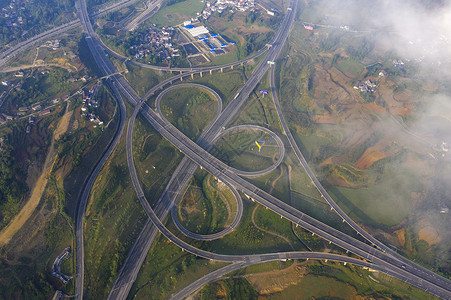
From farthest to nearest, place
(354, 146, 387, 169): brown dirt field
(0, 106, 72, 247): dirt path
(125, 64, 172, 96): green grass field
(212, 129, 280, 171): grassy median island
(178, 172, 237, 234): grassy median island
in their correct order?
(125, 64, 172, 96): green grass field → (354, 146, 387, 169): brown dirt field → (212, 129, 280, 171): grassy median island → (178, 172, 237, 234): grassy median island → (0, 106, 72, 247): dirt path

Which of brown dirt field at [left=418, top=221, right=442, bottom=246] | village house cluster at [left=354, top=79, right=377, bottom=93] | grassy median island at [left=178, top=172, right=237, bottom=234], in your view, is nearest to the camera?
brown dirt field at [left=418, top=221, right=442, bottom=246]

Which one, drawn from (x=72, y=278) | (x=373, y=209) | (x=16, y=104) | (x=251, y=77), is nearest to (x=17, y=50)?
(x=16, y=104)

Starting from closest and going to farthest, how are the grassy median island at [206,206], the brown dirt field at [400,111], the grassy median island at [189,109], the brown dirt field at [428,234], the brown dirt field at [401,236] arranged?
the brown dirt field at [401,236] < the brown dirt field at [428,234] < the grassy median island at [206,206] < the grassy median island at [189,109] < the brown dirt field at [400,111]

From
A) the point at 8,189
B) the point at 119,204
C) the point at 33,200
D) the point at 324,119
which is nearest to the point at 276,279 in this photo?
the point at 119,204

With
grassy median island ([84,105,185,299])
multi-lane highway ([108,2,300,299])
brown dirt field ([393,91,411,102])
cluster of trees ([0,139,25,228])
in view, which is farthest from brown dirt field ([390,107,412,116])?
cluster of trees ([0,139,25,228])

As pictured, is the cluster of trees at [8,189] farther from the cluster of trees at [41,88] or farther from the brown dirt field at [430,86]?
the brown dirt field at [430,86]

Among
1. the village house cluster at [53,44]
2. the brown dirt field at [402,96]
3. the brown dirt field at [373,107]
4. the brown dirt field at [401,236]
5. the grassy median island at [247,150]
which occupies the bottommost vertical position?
the brown dirt field at [401,236]

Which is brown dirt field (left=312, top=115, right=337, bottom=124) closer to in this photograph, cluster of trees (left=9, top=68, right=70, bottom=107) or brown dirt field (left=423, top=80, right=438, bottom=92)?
brown dirt field (left=423, top=80, right=438, bottom=92)

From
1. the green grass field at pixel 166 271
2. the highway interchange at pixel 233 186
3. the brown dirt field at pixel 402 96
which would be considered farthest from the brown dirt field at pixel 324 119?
the green grass field at pixel 166 271
